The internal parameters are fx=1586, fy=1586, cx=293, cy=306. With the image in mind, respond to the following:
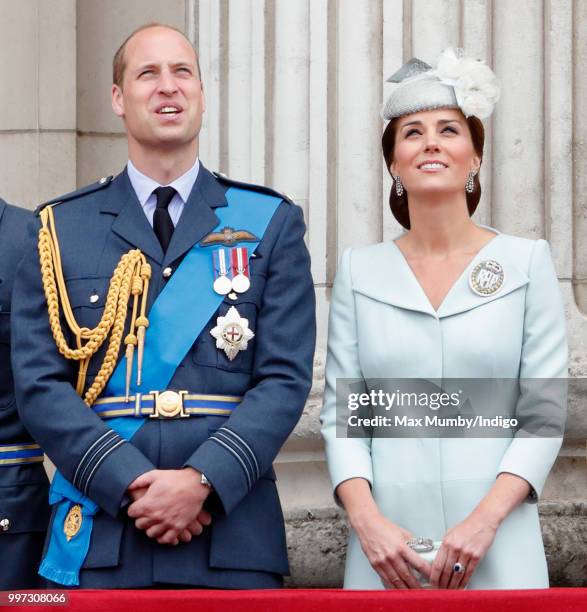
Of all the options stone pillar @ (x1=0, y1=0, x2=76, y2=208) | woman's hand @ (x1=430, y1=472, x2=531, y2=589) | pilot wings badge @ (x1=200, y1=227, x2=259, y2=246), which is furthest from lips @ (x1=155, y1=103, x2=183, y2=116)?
stone pillar @ (x1=0, y1=0, x2=76, y2=208)

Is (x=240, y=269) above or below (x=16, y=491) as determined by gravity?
above

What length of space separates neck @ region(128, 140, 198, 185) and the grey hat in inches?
19.0

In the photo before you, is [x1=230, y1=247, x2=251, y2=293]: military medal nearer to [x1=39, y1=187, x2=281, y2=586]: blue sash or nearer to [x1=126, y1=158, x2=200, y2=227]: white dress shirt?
[x1=39, y1=187, x2=281, y2=586]: blue sash

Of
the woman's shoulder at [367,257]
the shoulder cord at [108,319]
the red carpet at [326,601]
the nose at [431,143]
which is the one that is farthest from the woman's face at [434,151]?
the red carpet at [326,601]

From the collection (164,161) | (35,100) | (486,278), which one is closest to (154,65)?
(164,161)

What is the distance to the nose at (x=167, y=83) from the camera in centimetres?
363

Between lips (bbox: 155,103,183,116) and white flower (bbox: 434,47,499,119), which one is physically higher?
white flower (bbox: 434,47,499,119)

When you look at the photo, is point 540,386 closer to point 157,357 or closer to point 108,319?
point 157,357

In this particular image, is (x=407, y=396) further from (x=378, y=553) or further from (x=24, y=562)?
(x=24, y=562)

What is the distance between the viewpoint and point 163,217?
3682mm

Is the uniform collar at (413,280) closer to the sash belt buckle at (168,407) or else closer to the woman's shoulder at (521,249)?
the woman's shoulder at (521,249)

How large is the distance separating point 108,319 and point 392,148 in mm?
794

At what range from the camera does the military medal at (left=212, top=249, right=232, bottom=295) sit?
3566mm

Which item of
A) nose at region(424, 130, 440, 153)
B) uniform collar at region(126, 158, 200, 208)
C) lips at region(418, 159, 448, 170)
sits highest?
nose at region(424, 130, 440, 153)
